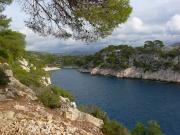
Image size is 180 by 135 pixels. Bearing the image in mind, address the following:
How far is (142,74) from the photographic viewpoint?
137 m

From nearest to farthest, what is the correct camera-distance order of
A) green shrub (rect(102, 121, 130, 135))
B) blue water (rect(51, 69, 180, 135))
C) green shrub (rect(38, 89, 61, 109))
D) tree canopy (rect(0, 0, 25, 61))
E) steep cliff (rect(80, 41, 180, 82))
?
1. green shrub (rect(102, 121, 130, 135))
2. green shrub (rect(38, 89, 61, 109))
3. tree canopy (rect(0, 0, 25, 61))
4. blue water (rect(51, 69, 180, 135))
5. steep cliff (rect(80, 41, 180, 82))

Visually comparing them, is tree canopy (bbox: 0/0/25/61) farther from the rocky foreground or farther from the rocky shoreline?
the rocky shoreline

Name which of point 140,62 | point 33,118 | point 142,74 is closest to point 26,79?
point 33,118

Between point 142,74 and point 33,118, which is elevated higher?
point 33,118

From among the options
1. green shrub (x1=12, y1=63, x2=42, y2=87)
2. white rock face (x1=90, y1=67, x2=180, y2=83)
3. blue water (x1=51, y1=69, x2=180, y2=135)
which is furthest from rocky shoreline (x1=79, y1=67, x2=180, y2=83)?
green shrub (x1=12, y1=63, x2=42, y2=87)

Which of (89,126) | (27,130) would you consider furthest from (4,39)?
(27,130)

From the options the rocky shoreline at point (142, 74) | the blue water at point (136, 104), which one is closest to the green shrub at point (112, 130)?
the blue water at point (136, 104)

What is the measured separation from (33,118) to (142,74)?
123 meters

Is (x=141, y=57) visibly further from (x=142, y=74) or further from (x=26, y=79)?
(x=26, y=79)

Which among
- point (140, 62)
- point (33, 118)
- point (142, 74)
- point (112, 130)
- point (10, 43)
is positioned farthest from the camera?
point (140, 62)

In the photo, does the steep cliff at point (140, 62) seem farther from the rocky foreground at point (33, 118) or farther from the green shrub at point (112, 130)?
the rocky foreground at point (33, 118)

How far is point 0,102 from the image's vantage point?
17391 millimetres

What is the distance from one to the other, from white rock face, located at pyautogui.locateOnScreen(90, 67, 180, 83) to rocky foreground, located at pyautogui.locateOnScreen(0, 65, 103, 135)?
105 meters

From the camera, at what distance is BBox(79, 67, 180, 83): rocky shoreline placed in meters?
125
